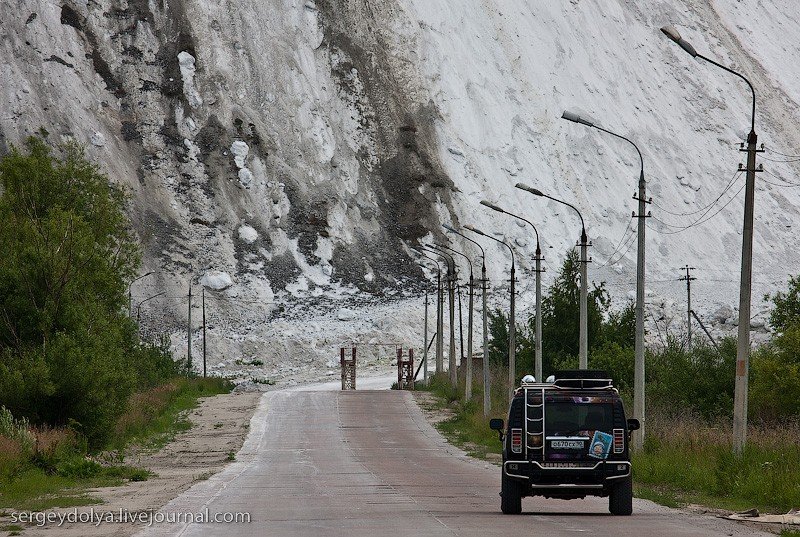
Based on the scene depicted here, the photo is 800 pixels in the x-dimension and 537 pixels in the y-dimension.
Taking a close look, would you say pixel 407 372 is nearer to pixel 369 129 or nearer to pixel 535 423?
pixel 369 129

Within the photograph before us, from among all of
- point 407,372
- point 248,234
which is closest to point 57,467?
point 407,372

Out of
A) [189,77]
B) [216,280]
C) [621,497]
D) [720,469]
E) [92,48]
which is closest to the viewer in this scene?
[621,497]

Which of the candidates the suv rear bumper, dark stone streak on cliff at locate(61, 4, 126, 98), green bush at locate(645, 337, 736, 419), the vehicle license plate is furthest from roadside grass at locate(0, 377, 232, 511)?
dark stone streak on cliff at locate(61, 4, 126, 98)

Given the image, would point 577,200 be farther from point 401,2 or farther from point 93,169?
point 93,169

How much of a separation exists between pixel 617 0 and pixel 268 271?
4482cm

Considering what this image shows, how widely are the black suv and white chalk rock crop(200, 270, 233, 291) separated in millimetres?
67150

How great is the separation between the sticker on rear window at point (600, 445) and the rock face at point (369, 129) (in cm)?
6281

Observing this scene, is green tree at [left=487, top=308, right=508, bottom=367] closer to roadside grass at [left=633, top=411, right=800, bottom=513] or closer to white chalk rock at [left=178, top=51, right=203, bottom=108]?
roadside grass at [left=633, top=411, right=800, bottom=513]

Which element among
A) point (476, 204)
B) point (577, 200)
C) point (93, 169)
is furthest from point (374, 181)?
point (93, 169)

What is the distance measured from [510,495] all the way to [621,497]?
1565 millimetres

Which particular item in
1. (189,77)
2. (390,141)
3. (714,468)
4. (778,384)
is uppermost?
(189,77)

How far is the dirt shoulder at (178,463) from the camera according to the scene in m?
16.8

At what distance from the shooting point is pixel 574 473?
18.5m

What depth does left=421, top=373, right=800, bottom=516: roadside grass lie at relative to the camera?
19.8m
